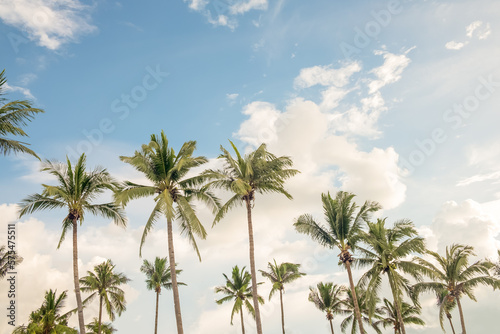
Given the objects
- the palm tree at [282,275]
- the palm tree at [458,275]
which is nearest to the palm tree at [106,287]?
the palm tree at [282,275]

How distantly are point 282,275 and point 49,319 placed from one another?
24.7 m

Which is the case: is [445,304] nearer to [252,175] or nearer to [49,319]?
[252,175]

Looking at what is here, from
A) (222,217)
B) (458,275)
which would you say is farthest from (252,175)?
(458,275)

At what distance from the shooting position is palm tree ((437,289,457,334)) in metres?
31.5

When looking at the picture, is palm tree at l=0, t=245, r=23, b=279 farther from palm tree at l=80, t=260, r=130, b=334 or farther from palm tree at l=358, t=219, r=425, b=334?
palm tree at l=358, t=219, r=425, b=334

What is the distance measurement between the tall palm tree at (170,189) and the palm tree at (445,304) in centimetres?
2342

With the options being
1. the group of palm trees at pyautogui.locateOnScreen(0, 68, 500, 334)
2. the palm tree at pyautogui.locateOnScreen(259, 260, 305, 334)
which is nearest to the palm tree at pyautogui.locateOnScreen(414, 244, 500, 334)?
the group of palm trees at pyautogui.locateOnScreen(0, 68, 500, 334)

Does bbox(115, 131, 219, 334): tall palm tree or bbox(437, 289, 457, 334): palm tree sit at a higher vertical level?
bbox(115, 131, 219, 334): tall palm tree

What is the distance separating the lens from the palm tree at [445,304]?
3155 centimetres

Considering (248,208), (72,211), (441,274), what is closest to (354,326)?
(441,274)

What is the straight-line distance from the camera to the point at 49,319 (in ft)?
96.7

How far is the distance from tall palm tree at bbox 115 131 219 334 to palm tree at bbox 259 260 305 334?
2153cm

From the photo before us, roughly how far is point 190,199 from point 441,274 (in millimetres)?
23488

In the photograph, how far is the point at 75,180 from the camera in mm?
21719
